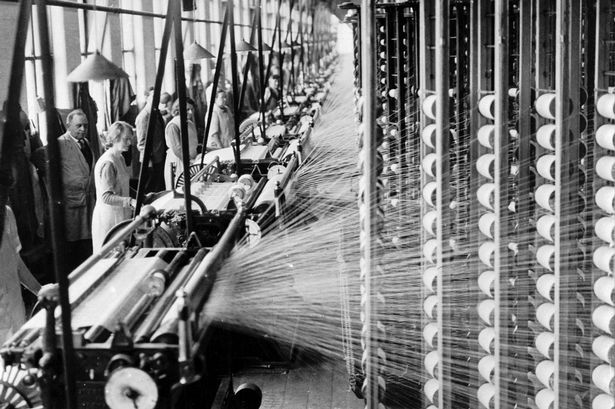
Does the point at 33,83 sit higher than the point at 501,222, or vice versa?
the point at 33,83

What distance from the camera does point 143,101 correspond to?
11812 millimetres

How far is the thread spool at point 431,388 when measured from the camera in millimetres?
2959

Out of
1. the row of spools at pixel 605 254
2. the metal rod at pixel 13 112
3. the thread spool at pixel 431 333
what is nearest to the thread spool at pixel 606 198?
the row of spools at pixel 605 254

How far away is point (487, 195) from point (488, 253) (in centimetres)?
18

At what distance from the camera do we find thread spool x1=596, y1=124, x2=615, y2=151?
2.22 m

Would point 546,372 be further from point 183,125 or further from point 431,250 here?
point 183,125

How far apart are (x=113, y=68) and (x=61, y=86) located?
14.0 feet

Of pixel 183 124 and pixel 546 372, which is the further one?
pixel 183 124

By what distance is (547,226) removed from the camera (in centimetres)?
251

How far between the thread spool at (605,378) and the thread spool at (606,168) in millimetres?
508

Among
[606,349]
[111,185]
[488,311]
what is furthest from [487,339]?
[111,185]

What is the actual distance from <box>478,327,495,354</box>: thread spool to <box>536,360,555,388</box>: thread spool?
184mm

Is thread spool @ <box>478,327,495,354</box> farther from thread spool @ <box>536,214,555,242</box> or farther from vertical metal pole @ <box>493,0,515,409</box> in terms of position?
thread spool @ <box>536,214,555,242</box>

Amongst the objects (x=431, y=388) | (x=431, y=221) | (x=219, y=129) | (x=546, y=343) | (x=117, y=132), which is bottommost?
(x=431, y=388)
